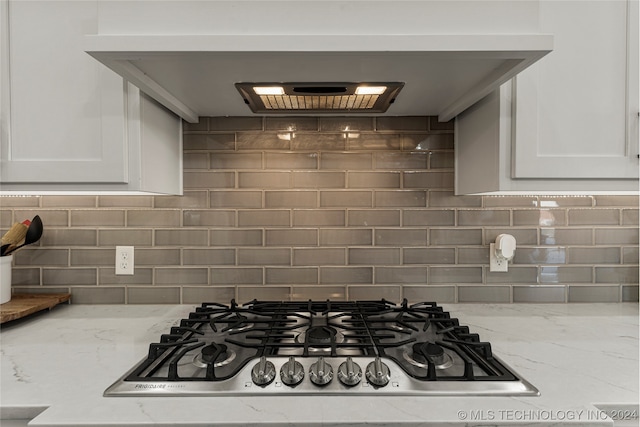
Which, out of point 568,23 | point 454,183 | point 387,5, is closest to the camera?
point 387,5

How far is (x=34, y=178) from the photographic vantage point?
1044 millimetres

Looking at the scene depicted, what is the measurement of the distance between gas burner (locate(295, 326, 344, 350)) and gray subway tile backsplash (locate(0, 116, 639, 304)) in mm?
385

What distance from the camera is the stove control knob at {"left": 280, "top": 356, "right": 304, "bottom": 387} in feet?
2.55

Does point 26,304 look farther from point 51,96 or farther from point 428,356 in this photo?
point 428,356

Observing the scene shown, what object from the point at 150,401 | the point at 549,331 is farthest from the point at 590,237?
the point at 150,401

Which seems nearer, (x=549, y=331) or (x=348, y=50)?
(x=348, y=50)

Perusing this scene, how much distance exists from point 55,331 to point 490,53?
1.45 m

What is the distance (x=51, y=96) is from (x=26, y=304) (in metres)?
0.72

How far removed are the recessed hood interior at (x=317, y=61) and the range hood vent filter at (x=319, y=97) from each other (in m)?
0.03

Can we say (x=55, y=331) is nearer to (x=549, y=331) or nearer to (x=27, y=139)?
(x=27, y=139)

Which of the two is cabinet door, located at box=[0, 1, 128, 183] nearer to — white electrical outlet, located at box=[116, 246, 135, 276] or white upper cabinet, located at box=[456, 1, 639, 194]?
white electrical outlet, located at box=[116, 246, 135, 276]

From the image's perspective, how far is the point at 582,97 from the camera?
1037mm

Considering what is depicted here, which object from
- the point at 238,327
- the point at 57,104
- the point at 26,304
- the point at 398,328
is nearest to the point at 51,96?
the point at 57,104

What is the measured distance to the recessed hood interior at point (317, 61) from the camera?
0.82 meters
